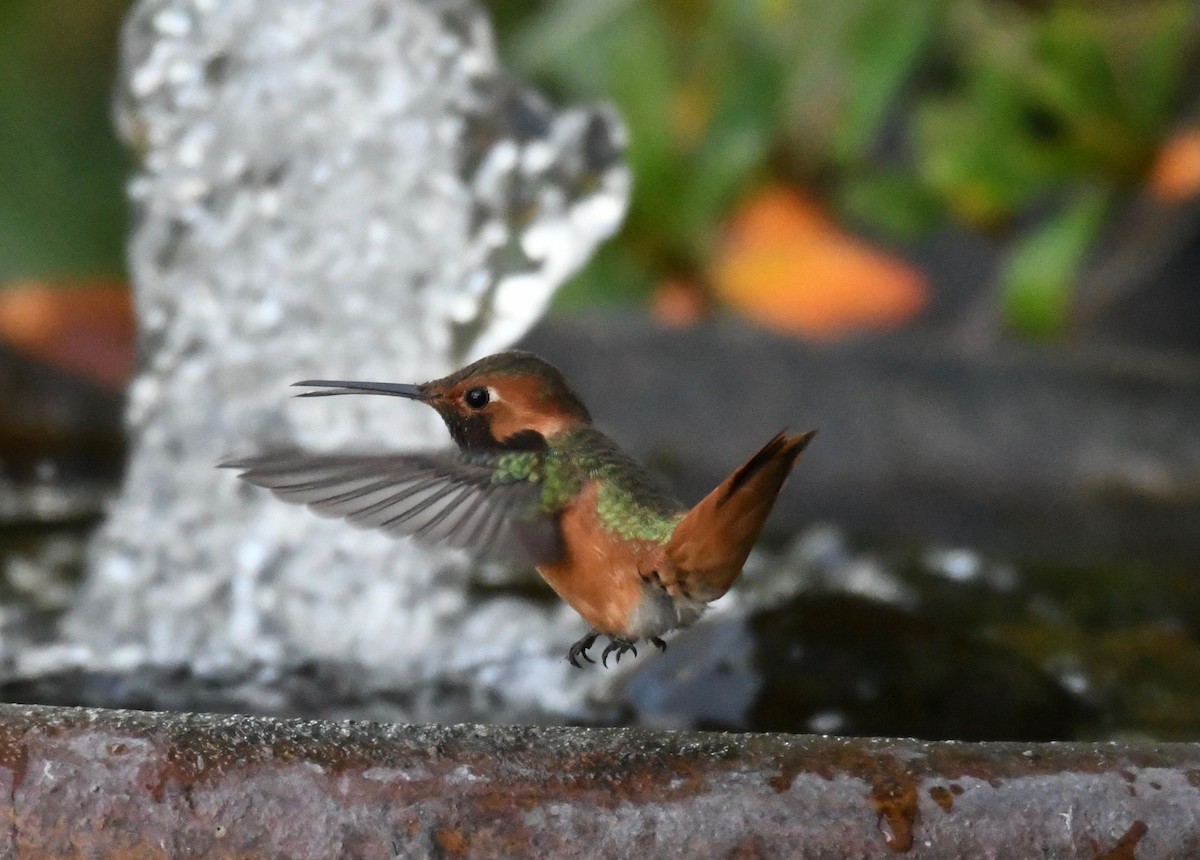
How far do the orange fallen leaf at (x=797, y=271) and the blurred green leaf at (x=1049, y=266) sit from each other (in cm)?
58

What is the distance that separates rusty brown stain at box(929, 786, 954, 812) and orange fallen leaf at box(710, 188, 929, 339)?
3.31 metres

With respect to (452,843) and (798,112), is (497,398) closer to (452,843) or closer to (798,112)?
(452,843)

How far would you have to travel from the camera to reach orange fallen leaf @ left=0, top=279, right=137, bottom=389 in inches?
146

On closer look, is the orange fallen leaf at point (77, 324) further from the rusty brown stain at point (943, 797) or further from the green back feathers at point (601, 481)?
the rusty brown stain at point (943, 797)

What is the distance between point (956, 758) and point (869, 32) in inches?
123

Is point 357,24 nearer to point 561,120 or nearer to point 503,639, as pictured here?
point 561,120

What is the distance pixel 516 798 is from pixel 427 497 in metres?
0.47

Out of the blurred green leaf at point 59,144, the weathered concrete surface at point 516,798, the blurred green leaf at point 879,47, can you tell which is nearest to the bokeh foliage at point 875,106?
the blurred green leaf at point 879,47

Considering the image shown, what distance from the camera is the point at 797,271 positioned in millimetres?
4629

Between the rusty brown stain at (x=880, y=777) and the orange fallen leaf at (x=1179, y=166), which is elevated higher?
the orange fallen leaf at (x=1179, y=166)

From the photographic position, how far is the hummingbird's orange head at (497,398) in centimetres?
141

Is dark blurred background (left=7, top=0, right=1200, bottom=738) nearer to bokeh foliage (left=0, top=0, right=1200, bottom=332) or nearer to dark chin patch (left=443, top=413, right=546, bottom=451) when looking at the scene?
bokeh foliage (left=0, top=0, right=1200, bottom=332)

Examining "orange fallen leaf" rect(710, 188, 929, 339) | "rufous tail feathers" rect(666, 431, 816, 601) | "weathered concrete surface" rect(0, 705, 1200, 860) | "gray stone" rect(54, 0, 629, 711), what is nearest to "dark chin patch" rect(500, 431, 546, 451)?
"rufous tail feathers" rect(666, 431, 816, 601)

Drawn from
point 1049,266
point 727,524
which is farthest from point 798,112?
point 727,524
